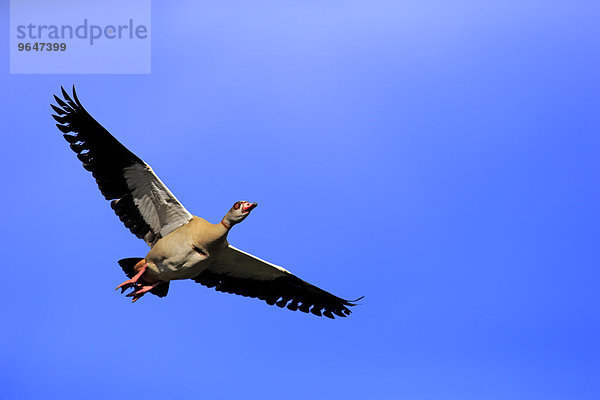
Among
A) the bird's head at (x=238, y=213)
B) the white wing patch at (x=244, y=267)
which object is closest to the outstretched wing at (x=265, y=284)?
the white wing patch at (x=244, y=267)

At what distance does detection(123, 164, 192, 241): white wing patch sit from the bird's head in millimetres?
1070

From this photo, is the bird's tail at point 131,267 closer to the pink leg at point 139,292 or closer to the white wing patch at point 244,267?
the pink leg at point 139,292

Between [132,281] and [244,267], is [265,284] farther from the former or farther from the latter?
[132,281]

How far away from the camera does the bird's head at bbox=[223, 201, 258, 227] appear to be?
1161cm

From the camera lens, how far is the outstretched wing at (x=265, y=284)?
13406 millimetres

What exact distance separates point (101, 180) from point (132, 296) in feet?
Answer: 7.68

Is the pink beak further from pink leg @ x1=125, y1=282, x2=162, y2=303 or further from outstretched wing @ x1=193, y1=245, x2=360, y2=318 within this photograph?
pink leg @ x1=125, y1=282, x2=162, y2=303

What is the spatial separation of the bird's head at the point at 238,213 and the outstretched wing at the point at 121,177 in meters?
1.07

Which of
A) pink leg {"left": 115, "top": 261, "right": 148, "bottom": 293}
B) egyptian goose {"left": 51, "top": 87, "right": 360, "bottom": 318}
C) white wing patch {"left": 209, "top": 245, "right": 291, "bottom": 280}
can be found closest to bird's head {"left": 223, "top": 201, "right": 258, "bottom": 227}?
egyptian goose {"left": 51, "top": 87, "right": 360, "bottom": 318}

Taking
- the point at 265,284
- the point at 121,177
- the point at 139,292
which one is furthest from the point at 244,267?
the point at 121,177

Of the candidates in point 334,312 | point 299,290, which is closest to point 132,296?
point 299,290

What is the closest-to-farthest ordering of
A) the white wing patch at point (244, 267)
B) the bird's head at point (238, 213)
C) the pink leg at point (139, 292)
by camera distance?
the bird's head at point (238, 213)
the pink leg at point (139, 292)
the white wing patch at point (244, 267)

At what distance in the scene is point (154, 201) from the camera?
12.4 metres

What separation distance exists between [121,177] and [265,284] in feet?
13.4
